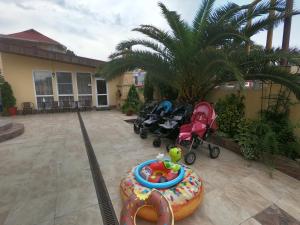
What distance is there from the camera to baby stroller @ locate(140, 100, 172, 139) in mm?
4215

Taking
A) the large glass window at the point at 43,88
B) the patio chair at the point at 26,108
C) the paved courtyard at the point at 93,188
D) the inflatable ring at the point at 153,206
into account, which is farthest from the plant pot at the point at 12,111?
the inflatable ring at the point at 153,206

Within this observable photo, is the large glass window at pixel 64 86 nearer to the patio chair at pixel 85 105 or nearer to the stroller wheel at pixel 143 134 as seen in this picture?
the patio chair at pixel 85 105

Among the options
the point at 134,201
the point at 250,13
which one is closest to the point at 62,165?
the point at 134,201

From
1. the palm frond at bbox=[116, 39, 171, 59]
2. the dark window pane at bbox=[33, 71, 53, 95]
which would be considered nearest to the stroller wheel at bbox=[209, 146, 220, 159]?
the palm frond at bbox=[116, 39, 171, 59]

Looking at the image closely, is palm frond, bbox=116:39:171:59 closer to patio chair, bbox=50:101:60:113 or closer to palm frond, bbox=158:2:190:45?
palm frond, bbox=158:2:190:45

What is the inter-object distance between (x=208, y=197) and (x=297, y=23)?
4.05 m

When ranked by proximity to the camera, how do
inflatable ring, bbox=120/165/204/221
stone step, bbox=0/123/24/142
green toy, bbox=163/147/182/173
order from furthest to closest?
stone step, bbox=0/123/24/142, green toy, bbox=163/147/182/173, inflatable ring, bbox=120/165/204/221

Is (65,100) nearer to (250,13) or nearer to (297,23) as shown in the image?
(250,13)

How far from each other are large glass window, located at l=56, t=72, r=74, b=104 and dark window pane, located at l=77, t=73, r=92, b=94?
0.44m

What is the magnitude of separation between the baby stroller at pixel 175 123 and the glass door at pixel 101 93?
278 inches

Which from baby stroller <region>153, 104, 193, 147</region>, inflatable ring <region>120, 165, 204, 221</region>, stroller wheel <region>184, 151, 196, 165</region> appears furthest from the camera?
baby stroller <region>153, 104, 193, 147</region>

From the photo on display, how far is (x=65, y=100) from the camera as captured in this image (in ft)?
30.5

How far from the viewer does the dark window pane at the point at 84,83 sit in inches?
375

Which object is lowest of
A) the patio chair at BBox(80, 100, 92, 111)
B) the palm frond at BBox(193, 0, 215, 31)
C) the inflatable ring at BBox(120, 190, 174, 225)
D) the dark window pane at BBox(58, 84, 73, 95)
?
the inflatable ring at BBox(120, 190, 174, 225)
